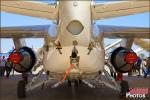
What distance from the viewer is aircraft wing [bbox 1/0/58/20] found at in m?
8.84

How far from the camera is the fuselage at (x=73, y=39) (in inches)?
339

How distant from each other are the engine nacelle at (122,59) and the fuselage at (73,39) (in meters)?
1.90

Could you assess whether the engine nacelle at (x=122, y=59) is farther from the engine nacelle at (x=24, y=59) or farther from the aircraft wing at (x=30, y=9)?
the aircraft wing at (x=30, y=9)

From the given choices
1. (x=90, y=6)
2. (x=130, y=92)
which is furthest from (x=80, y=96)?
(x=90, y=6)

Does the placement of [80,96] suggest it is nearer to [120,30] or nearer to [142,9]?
[120,30]

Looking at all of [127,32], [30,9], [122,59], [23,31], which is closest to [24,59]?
[23,31]

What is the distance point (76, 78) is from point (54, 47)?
1.05 metres

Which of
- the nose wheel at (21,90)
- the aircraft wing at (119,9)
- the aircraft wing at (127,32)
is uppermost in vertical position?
the aircraft wing at (119,9)

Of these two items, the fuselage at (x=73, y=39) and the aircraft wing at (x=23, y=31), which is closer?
the fuselage at (x=73, y=39)

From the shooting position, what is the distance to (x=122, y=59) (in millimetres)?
11711

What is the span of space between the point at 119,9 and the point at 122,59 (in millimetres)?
2963

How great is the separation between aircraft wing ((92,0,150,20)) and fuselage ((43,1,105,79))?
1.45ft

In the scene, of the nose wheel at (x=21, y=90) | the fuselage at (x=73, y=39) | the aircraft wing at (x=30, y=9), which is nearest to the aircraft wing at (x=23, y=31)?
the nose wheel at (x=21, y=90)

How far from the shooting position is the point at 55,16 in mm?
9477
